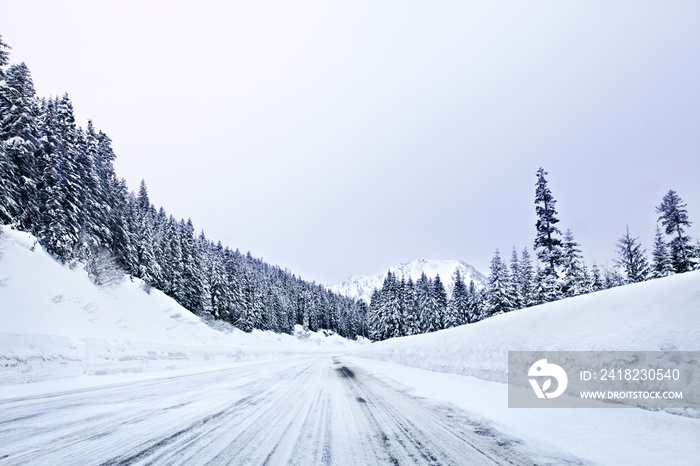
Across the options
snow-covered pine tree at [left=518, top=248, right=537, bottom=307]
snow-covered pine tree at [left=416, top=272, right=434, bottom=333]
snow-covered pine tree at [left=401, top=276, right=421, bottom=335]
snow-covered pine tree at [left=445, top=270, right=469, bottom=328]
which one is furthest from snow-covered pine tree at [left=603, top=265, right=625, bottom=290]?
snow-covered pine tree at [left=401, top=276, right=421, bottom=335]

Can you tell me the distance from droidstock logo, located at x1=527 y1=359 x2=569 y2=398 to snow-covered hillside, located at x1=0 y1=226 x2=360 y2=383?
46.6ft

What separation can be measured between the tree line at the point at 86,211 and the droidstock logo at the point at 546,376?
105ft

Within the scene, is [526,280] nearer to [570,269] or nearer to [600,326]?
[570,269]

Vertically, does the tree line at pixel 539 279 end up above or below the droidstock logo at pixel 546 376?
above

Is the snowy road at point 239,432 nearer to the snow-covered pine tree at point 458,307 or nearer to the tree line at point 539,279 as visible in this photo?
the tree line at point 539,279

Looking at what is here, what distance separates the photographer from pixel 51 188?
2817cm

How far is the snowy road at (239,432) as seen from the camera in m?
3.22

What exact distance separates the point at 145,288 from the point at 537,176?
45.8 metres

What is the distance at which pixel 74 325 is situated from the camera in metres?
20.6

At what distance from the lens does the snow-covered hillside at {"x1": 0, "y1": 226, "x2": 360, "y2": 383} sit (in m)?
11.8

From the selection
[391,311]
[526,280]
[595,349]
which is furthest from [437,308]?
[595,349]

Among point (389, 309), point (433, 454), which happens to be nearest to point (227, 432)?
point (433, 454)

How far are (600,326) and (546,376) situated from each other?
4.82ft

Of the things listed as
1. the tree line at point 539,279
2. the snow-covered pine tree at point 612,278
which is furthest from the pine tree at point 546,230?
the snow-covered pine tree at point 612,278
